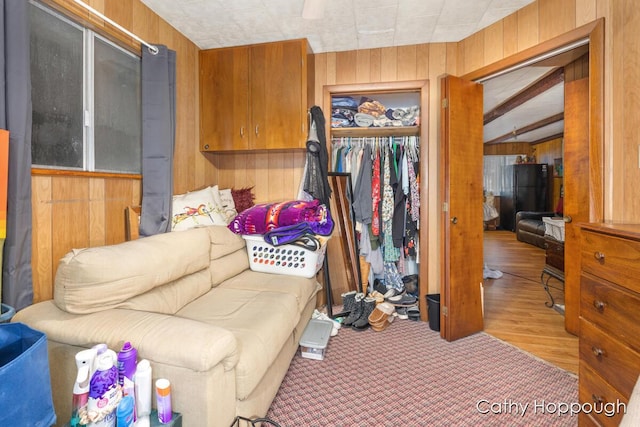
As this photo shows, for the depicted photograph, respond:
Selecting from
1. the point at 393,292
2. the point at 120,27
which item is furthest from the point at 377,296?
the point at 120,27

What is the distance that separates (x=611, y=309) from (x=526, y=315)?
72.6 inches

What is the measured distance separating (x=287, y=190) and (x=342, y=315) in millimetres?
1289

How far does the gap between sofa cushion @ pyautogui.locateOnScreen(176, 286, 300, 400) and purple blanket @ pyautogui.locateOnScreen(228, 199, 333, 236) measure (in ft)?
1.67

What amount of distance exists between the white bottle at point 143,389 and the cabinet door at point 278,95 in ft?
6.26

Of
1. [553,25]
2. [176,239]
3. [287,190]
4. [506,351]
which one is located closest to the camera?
[176,239]

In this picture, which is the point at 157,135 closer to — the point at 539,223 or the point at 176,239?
the point at 176,239

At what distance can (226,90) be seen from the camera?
2555 mm

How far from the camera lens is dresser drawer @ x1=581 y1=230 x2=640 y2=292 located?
101 centimetres

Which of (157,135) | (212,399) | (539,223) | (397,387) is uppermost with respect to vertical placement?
(157,135)

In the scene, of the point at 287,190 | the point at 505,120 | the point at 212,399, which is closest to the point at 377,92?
the point at 287,190

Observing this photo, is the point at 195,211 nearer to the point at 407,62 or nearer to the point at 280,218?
the point at 280,218

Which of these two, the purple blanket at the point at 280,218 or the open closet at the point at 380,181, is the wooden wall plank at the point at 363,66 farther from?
the purple blanket at the point at 280,218

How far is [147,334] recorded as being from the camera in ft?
3.39

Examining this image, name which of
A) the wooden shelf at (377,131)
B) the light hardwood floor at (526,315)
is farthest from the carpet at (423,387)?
the wooden shelf at (377,131)
